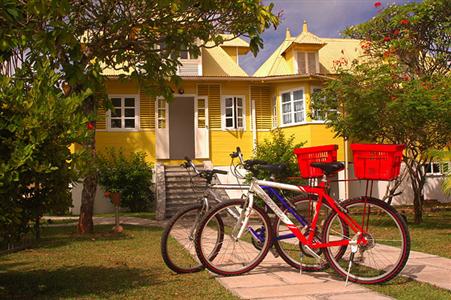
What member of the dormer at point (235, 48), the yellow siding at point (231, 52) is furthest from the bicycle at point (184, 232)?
the yellow siding at point (231, 52)

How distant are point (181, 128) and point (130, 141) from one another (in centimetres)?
339

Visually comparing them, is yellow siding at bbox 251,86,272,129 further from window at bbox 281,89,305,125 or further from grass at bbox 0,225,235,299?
grass at bbox 0,225,235,299

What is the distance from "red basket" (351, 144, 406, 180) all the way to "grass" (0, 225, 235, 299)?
1967 mm

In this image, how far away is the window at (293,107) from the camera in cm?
1926

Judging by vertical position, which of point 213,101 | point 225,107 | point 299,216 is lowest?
Answer: point 299,216

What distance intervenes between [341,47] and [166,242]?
64.0 feet

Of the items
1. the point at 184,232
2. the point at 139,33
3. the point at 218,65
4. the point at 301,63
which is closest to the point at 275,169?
the point at 184,232

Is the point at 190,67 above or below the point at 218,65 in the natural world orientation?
below

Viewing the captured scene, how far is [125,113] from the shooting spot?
757 inches

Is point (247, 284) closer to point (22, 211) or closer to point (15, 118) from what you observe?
point (22, 211)

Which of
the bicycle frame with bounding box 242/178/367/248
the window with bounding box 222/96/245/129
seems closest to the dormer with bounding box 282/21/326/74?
the window with bounding box 222/96/245/129

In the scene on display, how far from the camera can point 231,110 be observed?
1992 cm

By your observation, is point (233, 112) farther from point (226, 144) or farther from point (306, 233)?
point (306, 233)

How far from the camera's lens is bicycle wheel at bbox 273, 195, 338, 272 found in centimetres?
562
